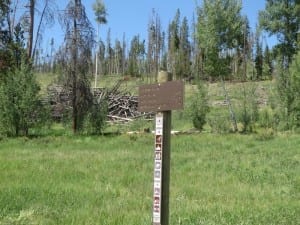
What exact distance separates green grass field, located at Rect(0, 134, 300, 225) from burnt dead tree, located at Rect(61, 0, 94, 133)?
860 centimetres

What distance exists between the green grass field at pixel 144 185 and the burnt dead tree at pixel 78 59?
8.60 metres

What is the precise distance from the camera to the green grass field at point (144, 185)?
800cm

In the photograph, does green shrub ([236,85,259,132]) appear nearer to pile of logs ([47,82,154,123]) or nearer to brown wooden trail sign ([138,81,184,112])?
pile of logs ([47,82,154,123])

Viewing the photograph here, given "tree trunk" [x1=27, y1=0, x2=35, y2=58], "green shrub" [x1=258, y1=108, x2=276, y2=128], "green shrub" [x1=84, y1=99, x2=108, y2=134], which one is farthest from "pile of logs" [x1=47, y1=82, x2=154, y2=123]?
"green shrub" [x1=258, y1=108, x2=276, y2=128]

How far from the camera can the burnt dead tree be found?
2875 centimetres

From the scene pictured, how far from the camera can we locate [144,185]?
11.3 m

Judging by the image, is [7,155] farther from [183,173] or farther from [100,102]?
[100,102]

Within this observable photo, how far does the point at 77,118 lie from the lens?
94.8 ft

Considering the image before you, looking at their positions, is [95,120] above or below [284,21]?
below

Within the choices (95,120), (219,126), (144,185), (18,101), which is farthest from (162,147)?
(95,120)

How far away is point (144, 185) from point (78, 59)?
18.7 metres

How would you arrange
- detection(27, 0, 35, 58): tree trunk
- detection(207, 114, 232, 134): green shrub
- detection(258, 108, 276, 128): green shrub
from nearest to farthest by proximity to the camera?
detection(207, 114, 232, 134): green shrub → detection(258, 108, 276, 128): green shrub → detection(27, 0, 35, 58): tree trunk

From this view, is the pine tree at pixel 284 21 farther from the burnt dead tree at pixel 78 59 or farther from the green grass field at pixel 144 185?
the green grass field at pixel 144 185

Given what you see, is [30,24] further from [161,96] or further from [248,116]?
[161,96]
